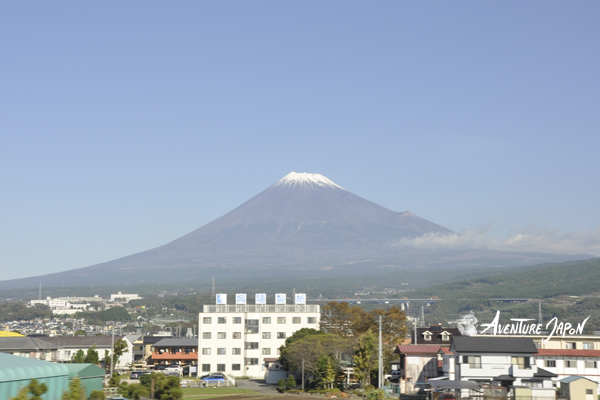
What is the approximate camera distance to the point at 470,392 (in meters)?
54.7

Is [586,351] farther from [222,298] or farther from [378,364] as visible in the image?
[222,298]

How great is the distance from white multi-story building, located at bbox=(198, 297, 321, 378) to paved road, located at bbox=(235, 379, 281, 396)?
5.15 meters

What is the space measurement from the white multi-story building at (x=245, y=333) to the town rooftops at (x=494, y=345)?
32.6 metres

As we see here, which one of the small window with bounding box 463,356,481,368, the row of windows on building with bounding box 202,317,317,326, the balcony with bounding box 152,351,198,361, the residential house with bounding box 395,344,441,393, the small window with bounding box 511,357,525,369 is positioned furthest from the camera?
the balcony with bounding box 152,351,198,361

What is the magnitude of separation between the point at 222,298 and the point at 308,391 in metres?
29.9

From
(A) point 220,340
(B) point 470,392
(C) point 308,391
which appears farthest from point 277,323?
(B) point 470,392

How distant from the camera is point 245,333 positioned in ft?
293

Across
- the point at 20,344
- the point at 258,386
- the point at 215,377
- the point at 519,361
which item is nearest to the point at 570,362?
the point at 519,361

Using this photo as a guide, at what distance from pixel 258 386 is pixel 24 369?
142 feet

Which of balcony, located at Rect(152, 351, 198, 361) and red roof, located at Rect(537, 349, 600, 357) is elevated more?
red roof, located at Rect(537, 349, 600, 357)

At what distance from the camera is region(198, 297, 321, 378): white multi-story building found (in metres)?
87.8

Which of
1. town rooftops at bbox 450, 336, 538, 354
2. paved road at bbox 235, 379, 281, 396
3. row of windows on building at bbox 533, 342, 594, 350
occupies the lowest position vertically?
paved road at bbox 235, 379, 281, 396

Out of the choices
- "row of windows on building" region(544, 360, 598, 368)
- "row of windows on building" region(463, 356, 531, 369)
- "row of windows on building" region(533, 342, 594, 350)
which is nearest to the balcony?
"row of windows on building" region(533, 342, 594, 350)

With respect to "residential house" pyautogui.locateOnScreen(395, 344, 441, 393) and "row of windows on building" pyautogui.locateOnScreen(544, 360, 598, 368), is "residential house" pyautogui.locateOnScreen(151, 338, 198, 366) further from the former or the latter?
"row of windows on building" pyautogui.locateOnScreen(544, 360, 598, 368)
